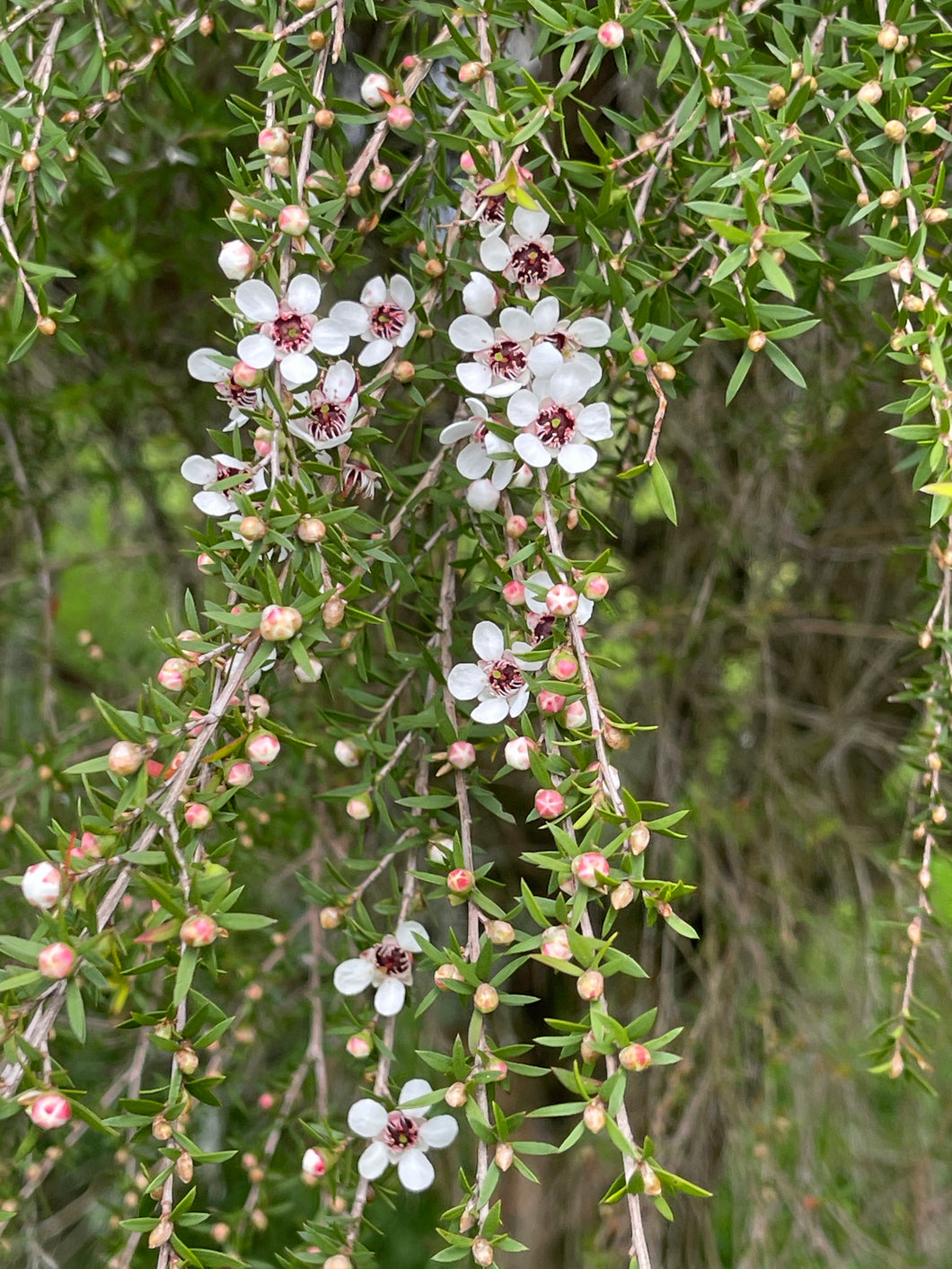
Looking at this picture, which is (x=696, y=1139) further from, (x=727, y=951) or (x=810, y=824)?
(x=810, y=824)

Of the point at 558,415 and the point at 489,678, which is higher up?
the point at 558,415

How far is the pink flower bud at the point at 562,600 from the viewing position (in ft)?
2.00

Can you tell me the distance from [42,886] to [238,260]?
40 centimetres

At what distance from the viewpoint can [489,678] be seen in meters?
0.72

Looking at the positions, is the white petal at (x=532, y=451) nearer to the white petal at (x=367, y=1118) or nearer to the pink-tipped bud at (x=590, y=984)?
the pink-tipped bud at (x=590, y=984)

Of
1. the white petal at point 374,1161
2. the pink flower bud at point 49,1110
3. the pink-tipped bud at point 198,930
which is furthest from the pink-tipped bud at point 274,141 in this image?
the white petal at point 374,1161

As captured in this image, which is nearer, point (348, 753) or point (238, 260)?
point (238, 260)

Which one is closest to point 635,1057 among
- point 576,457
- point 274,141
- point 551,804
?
point 551,804

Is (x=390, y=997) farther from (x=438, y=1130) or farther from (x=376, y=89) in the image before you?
(x=376, y=89)

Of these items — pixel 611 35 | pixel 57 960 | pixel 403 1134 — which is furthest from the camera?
pixel 403 1134

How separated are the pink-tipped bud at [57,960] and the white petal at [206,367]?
0.38m

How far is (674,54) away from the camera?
680mm

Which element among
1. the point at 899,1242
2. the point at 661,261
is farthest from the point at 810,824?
the point at 661,261

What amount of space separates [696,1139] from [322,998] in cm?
76
